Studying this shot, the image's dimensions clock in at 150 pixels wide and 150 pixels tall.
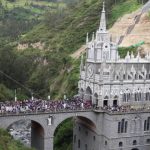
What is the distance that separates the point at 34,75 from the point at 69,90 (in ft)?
69.7

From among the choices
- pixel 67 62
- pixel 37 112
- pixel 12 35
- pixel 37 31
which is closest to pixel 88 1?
pixel 37 31

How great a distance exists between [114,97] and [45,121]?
11943 mm

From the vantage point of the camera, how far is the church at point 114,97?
224 feet

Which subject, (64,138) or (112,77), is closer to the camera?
(112,77)

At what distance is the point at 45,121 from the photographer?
2571 inches

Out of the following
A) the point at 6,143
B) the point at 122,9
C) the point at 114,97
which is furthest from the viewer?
the point at 122,9

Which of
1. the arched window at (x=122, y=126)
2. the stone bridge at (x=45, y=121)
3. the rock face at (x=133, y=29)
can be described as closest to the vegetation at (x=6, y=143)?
the stone bridge at (x=45, y=121)

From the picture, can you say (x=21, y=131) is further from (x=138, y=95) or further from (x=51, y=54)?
(x=51, y=54)

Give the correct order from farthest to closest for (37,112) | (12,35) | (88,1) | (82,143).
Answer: (12,35) < (88,1) < (82,143) < (37,112)

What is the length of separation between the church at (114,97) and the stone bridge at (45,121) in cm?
156

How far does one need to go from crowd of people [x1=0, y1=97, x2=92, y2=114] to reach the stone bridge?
598 millimetres

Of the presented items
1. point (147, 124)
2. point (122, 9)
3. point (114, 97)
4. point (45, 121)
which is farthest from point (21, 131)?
point (122, 9)

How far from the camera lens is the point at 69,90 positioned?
98438mm

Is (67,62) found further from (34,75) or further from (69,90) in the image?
(69,90)
